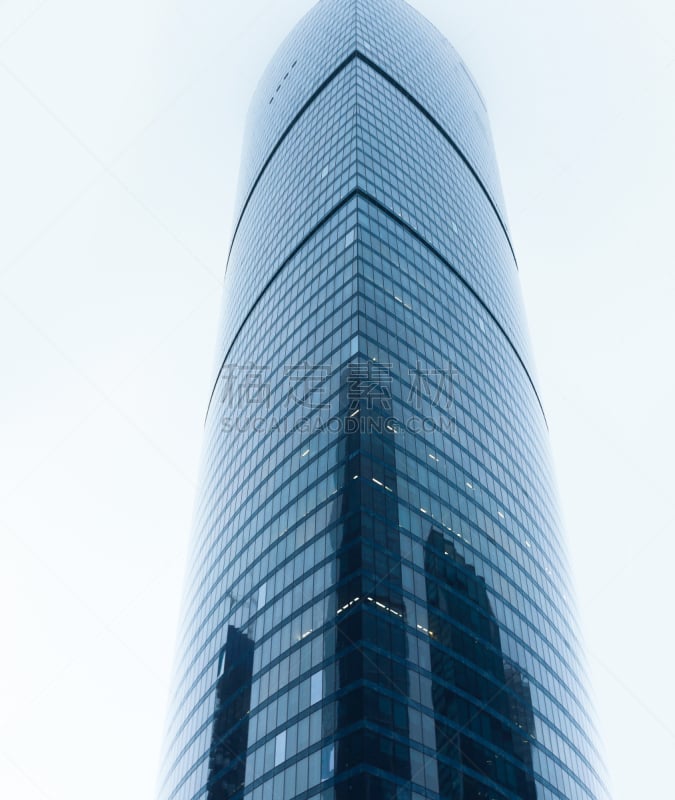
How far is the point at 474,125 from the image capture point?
542 feet

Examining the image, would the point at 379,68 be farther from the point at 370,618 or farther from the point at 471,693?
the point at 471,693

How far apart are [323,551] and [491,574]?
19.0 meters

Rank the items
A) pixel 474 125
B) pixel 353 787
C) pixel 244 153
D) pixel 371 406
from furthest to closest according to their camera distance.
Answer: pixel 244 153
pixel 474 125
pixel 371 406
pixel 353 787

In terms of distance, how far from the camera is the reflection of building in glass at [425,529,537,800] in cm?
6525

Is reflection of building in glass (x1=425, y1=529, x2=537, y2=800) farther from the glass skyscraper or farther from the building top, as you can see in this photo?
the building top

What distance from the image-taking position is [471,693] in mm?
70062

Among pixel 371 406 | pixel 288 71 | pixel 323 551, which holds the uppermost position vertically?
pixel 288 71

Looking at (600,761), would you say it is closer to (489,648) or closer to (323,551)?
(489,648)

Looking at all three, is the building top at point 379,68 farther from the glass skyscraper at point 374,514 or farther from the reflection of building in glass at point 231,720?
the reflection of building in glass at point 231,720

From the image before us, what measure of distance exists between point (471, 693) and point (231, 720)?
20.6 metres

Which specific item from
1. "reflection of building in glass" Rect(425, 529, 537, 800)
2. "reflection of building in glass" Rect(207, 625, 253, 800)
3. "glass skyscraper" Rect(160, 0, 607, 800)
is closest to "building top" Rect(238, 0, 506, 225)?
"glass skyscraper" Rect(160, 0, 607, 800)

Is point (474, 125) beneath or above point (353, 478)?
above

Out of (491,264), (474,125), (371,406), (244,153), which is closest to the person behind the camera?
(371,406)

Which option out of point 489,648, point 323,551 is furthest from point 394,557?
point 489,648
